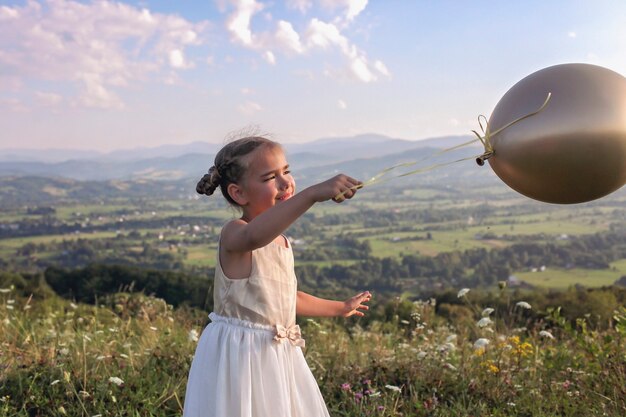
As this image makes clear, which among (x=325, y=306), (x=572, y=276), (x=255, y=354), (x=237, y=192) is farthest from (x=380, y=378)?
(x=572, y=276)

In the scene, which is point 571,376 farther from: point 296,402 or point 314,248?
point 314,248

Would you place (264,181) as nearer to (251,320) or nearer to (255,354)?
(251,320)

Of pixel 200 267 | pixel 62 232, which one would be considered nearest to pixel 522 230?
pixel 200 267

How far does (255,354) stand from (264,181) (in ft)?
2.25

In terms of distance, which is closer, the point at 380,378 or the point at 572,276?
the point at 380,378

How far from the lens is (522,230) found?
43531 mm

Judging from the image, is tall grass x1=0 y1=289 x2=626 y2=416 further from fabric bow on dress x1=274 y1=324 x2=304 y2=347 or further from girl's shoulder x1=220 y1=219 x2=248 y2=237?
girl's shoulder x1=220 y1=219 x2=248 y2=237

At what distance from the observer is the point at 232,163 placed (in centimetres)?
224

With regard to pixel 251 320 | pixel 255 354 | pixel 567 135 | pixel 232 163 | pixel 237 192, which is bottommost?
pixel 255 354

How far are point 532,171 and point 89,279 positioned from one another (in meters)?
13.7

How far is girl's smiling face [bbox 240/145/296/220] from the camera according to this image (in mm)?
2215

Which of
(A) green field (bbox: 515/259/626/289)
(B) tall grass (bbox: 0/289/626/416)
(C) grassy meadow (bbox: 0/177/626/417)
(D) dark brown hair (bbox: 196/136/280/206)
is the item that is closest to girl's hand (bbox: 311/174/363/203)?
(D) dark brown hair (bbox: 196/136/280/206)

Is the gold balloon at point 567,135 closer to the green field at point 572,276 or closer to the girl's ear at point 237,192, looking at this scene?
the girl's ear at point 237,192

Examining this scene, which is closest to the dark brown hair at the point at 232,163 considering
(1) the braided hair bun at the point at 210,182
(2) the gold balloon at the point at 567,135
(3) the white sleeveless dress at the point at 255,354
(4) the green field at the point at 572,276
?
(1) the braided hair bun at the point at 210,182
